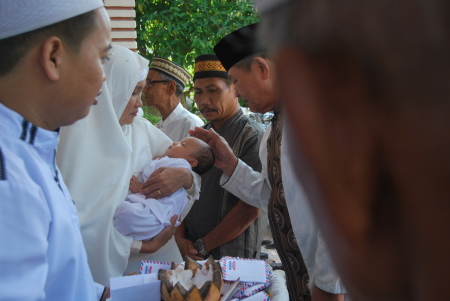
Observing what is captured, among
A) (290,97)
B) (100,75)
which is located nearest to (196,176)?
(100,75)

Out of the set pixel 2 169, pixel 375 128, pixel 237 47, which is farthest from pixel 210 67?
pixel 375 128

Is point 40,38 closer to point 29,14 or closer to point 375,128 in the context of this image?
point 29,14

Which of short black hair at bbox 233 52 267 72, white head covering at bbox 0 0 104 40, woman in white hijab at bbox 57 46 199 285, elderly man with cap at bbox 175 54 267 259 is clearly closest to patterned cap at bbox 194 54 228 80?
elderly man with cap at bbox 175 54 267 259

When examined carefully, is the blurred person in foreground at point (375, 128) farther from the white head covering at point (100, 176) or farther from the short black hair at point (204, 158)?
the short black hair at point (204, 158)

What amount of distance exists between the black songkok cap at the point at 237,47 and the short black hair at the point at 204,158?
0.62 meters

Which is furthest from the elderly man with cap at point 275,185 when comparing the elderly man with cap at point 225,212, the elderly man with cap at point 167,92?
the elderly man with cap at point 167,92

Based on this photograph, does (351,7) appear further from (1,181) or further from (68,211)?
(68,211)

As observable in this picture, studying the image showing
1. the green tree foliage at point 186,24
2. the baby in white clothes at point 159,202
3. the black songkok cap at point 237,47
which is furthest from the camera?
the green tree foliage at point 186,24

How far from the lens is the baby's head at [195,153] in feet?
10.1

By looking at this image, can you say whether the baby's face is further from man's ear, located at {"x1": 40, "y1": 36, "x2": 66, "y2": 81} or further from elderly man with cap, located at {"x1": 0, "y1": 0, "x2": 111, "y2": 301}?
man's ear, located at {"x1": 40, "y1": 36, "x2": 66, "y2": 81}

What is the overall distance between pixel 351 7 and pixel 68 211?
3.68 ft

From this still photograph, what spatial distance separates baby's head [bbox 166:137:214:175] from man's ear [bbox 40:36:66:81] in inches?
70.3

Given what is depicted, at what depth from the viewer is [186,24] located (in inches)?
302

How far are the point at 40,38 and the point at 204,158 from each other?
6.27 feet
